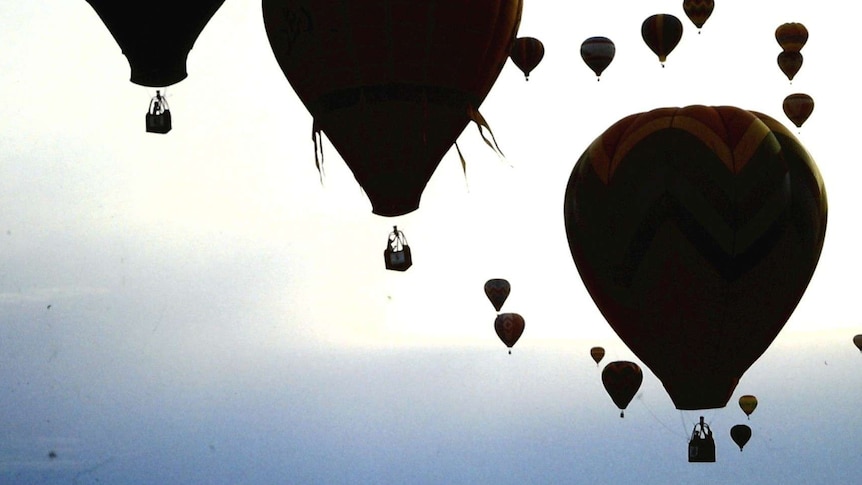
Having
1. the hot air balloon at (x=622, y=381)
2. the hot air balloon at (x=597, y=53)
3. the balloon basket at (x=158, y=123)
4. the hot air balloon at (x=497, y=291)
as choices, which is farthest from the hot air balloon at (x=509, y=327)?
the balloon basket at (x=158, y=123)

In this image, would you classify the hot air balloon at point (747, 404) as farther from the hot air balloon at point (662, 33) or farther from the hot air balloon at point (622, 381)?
the hot air balloon at point (662, 33)

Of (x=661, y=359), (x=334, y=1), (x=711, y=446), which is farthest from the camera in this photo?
(x=711, y=446)

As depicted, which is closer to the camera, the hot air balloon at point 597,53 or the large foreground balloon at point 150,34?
the large foreground balloon at point 150,34

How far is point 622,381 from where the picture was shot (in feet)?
98.7

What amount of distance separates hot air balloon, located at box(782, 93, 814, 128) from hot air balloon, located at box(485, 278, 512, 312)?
245 inches

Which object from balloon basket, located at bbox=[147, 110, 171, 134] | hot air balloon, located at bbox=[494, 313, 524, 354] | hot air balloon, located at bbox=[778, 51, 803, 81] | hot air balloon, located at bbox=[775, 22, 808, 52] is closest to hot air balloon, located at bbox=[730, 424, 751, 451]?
hot air balloon, located at bbox=[494, 313, 524, 354]

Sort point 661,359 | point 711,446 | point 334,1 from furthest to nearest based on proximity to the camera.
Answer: point 711,446, point 661,359, point 334,1

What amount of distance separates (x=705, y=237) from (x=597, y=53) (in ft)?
33.3

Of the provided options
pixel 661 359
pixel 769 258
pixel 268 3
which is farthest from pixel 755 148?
pixel 268 3

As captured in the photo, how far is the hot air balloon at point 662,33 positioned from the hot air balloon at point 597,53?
0.67m

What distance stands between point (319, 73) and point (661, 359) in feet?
17.4

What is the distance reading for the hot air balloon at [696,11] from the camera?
3098cm

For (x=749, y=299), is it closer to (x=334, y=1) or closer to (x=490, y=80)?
(x=490, y=80)

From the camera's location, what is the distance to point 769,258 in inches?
827
